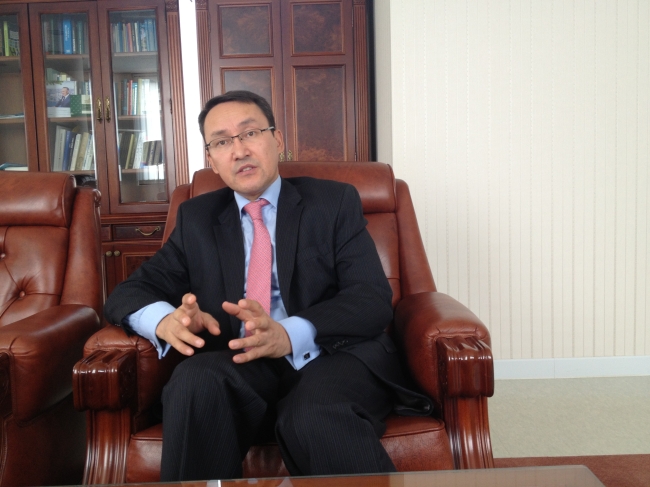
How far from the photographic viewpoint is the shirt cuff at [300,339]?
132cm

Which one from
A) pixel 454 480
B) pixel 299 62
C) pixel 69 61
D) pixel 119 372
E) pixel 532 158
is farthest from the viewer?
pixel 69 61

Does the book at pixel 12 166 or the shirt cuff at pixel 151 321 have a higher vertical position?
the book at pixel 12 166

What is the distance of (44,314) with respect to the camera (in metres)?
1.56

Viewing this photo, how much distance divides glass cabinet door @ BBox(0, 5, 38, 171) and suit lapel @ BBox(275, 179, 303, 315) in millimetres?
2469

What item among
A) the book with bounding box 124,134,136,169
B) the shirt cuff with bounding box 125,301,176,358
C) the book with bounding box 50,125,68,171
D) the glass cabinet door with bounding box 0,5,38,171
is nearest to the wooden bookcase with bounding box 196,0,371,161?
the book with bounding box 124,134,136,169

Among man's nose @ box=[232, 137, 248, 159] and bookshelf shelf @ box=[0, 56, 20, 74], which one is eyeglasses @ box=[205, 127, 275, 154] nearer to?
man's nose @ box=[232, 137, 248, 159]

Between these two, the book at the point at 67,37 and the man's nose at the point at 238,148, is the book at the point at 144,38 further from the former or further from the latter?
the man's nose at the point at 238,148

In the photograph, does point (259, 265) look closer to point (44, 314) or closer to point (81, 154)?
point (44, 314)

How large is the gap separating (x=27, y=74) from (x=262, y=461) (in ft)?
9.82

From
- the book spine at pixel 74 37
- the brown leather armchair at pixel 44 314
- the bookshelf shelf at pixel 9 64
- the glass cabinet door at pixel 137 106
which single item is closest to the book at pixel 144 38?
the glass cabinet door at pixel 137 106

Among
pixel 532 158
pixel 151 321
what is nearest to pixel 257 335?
pixel 151 321

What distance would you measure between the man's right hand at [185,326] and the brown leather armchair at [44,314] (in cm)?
31

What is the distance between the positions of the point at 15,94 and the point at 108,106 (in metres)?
0.59

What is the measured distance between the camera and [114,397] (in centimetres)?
122
